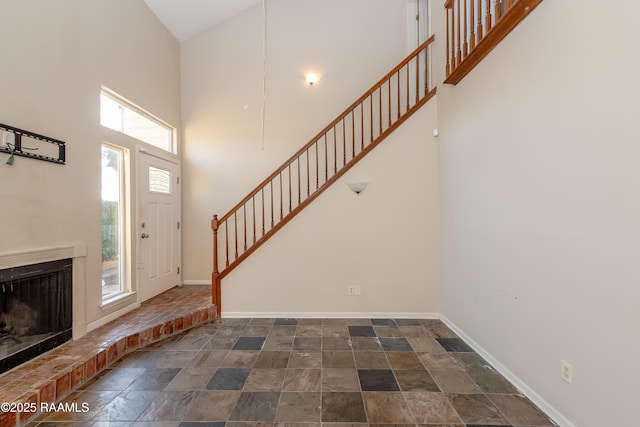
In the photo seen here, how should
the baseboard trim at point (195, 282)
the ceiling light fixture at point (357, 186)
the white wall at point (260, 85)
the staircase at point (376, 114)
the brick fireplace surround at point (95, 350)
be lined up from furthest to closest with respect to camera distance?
the baseboard trim at point (195, 282) < the white wall at point (260, 85) < the ceiling light fixture at point (357, 186) < the staircase at point (376, 114) < the brick fireplace surround at point (95, 350)

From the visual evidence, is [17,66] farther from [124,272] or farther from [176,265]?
[176,265]

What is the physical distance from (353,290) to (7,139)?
3.46 meters

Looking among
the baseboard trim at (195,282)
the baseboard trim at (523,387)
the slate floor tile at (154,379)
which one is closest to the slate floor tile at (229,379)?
the slate floor tile at (154,379)

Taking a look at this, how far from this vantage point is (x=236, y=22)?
442cm

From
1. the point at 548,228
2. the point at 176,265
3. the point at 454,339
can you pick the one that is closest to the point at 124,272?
the point at 176,265

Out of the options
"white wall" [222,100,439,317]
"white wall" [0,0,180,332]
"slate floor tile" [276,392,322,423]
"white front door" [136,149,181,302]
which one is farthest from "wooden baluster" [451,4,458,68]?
"white front door" [136,149,181,302]

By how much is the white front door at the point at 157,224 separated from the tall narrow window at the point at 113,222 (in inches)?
7.8

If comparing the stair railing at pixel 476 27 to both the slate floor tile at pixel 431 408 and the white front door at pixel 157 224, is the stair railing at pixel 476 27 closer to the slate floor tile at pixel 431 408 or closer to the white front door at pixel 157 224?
the slate floor tile at pixel 431 408

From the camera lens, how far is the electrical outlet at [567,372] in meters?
1.64

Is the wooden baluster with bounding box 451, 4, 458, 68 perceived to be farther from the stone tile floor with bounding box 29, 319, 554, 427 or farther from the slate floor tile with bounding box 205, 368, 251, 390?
the slate floor tile with bounding box 205, 368, 251, 390

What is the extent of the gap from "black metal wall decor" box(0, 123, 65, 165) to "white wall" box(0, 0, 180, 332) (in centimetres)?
6

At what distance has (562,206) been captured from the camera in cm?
168

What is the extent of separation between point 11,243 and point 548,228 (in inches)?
153

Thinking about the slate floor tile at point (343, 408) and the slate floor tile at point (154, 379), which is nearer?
the slate floor tile at point (343, 408)
